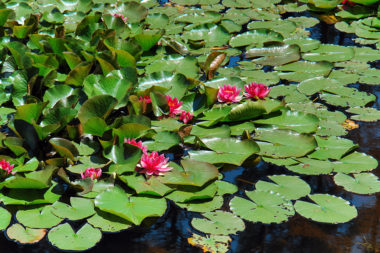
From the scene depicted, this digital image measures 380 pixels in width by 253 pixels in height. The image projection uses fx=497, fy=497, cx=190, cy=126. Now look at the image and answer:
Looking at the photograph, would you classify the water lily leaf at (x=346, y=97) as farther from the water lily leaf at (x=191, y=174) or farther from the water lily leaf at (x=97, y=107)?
the water lily leaf at (x=97, y=107)

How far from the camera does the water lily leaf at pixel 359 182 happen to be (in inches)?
112

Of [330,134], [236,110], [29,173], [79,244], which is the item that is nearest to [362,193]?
[330,134]

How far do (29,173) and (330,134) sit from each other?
196 centimetres

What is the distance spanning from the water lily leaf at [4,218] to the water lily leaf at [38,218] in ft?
A: 0.16

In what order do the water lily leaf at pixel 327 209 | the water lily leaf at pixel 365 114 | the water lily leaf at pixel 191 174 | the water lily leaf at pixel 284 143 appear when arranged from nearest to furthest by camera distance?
1. the water lily leaf at pixel 327 209
2. the water lily leaf at pixel 191 174
3. the water lily leaf at pixel 284 143
4. the water lily leaf at pixel 365 114

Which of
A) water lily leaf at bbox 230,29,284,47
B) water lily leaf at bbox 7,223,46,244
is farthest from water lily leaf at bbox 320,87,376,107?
water lily leaf at bbox 7,223,46,244

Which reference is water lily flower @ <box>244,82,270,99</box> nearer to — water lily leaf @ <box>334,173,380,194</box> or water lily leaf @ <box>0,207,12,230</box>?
water lily leaf @ <box>334,173,380,194</box>

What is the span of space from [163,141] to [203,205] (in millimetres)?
615

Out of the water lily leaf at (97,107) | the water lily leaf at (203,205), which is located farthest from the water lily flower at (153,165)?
the water lily leaf at (97,107)

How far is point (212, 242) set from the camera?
2.48 m

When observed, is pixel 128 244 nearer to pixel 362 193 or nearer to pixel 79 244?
pixel 79 244

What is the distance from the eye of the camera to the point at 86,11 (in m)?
5.33

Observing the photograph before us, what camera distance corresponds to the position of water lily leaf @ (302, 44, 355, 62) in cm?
445

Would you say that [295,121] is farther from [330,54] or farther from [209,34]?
[209,34]
